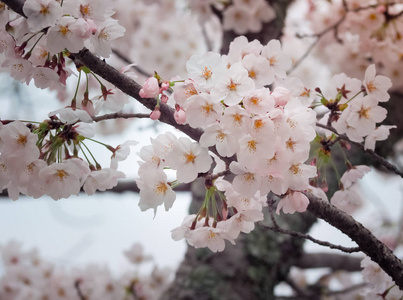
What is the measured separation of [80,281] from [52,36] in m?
1.92

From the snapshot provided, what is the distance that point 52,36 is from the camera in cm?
76

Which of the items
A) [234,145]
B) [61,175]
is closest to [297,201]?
[234,145]

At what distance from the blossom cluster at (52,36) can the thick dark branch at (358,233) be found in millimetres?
470

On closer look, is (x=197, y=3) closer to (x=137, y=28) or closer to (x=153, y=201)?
(x=137, y=28)

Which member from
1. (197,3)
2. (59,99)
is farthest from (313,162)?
(197,3)

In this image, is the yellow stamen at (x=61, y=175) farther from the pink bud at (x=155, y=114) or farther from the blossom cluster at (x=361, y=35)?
the blossom cluster at (x=361, y=35)

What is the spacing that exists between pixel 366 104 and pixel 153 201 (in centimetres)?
47

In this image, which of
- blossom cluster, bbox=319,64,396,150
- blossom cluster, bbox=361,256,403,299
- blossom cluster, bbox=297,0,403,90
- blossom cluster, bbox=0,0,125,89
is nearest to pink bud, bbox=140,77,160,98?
blossom cluster, bbox=0,0,125,89

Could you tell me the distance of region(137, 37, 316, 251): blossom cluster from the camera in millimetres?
742

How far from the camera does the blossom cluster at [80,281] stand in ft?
7.70

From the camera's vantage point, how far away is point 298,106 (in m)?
0.82

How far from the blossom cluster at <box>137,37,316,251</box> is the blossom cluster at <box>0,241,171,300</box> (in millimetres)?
1597

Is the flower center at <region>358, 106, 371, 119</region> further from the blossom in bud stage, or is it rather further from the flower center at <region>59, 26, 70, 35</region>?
the flower center at <region>59, 26, 70, 35</region>

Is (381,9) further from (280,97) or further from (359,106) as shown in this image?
(280,97)
